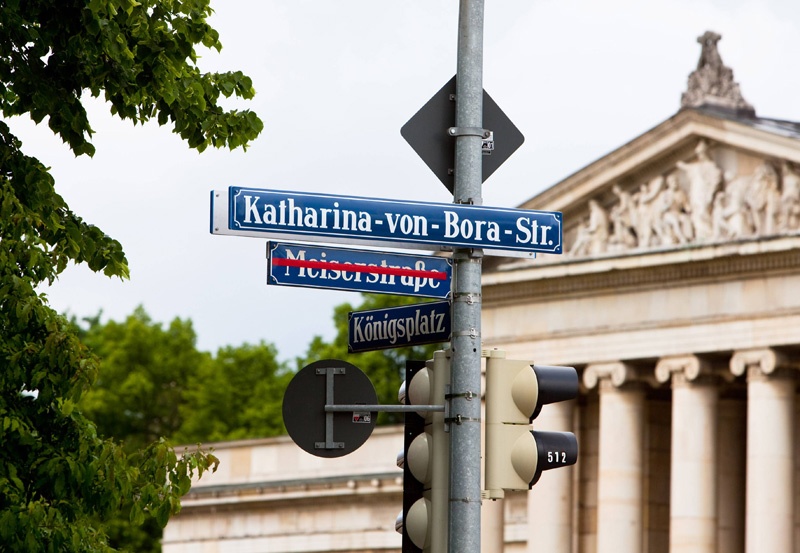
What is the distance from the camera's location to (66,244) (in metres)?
15.0

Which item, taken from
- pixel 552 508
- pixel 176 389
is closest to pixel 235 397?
pixel 176 389

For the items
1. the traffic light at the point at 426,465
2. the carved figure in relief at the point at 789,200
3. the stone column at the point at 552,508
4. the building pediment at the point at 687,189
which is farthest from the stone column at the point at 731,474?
the traffic light at the point at 426,465

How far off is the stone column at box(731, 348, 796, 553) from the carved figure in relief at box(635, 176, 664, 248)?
12.6ft

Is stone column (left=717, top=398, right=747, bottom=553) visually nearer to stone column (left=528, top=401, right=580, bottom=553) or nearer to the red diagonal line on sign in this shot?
stone column (left=528, top=401, right=580, bottom=553)

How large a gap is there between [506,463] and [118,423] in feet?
248

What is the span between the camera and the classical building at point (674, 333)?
1729 inches

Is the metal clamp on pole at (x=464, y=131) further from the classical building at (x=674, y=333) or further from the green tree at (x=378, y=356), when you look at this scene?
the green tree at (x=378, y=356)

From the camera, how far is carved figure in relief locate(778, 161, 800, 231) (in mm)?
43438

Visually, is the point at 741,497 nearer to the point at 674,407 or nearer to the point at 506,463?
the point at 674,407

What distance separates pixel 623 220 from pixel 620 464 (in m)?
5.65

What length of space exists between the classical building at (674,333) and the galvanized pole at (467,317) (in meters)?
31.7

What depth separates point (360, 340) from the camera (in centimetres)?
1301

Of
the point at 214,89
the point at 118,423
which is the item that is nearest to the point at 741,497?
the point at 214,89

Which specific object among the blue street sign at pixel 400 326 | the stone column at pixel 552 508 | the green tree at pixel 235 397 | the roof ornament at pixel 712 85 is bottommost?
the stone column at pixel 552 508
